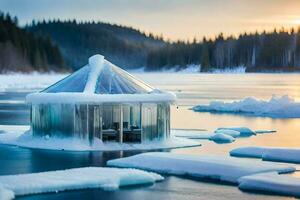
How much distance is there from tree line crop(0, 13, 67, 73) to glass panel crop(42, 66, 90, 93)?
2705 inches

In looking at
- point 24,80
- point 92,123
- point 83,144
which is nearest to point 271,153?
point 92,123

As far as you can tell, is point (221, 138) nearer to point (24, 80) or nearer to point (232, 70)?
point (24, 80)

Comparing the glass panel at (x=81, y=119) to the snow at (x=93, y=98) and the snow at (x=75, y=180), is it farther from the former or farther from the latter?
the snow at (x=75, y=180)

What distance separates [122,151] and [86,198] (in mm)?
6955

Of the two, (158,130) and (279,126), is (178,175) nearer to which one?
(158,130)

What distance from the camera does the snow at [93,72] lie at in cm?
2202

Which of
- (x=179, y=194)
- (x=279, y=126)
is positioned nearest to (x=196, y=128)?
(x=279, y=126)

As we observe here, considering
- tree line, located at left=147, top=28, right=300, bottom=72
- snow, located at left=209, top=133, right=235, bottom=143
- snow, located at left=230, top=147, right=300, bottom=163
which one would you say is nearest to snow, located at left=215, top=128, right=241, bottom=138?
snow, located at left=209, top=133, right=235, bottom=143

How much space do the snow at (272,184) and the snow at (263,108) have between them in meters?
22.2

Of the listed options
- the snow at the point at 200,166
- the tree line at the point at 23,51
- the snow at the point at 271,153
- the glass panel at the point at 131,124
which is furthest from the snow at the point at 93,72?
the tree line at the point at 23,51

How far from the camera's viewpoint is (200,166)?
1700 cm

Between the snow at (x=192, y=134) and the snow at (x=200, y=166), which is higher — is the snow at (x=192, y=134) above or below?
above

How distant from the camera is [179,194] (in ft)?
47.5

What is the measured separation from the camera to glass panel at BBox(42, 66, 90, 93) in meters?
22.4
